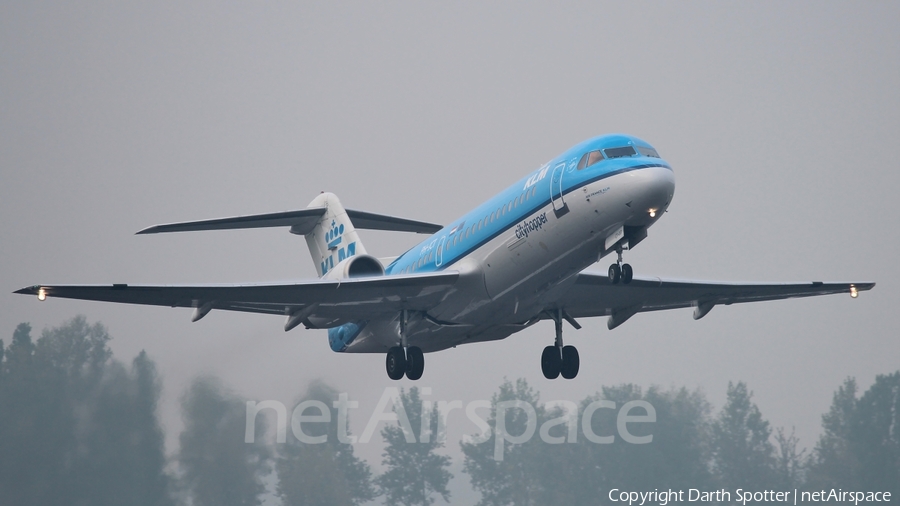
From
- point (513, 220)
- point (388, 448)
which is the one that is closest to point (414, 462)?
Result: point (388, 448)

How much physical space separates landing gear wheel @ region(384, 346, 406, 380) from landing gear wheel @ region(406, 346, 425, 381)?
0.12 metres

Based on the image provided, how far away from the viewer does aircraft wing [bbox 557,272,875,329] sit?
2719cm

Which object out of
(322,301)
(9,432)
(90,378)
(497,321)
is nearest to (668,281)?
(497,321)

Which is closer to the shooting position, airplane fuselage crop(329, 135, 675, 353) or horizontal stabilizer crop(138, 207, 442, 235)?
airplane fuselage crop(329, 135, 675, 353)

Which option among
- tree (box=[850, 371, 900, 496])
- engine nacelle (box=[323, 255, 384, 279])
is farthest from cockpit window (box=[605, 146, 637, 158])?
tree (box=[850, 371, 900, 496])

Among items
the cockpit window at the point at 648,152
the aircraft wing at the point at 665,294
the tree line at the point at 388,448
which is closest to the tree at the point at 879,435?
the tree line at the point at 388,448

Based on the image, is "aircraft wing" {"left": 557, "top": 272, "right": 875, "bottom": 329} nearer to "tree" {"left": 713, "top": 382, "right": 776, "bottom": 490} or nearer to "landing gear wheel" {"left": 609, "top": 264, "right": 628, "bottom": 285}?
"landing gear wheel" {"left": 609, "top": 264, "right": 628, "bottom": 285}

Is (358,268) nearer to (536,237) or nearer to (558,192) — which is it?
(536,237)

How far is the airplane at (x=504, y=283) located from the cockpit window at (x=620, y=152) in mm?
20

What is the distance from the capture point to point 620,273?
2259cm

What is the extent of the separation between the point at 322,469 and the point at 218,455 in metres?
7.57

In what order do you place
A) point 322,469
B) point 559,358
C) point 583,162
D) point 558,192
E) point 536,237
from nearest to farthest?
point 583,162 < point 558,192 < point 536,237 < point 559,358 < point 322,469

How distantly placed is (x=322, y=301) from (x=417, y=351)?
2547mm

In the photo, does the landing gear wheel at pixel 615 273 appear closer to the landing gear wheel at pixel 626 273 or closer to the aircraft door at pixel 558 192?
the landing gear wheel at pixel 626 273
